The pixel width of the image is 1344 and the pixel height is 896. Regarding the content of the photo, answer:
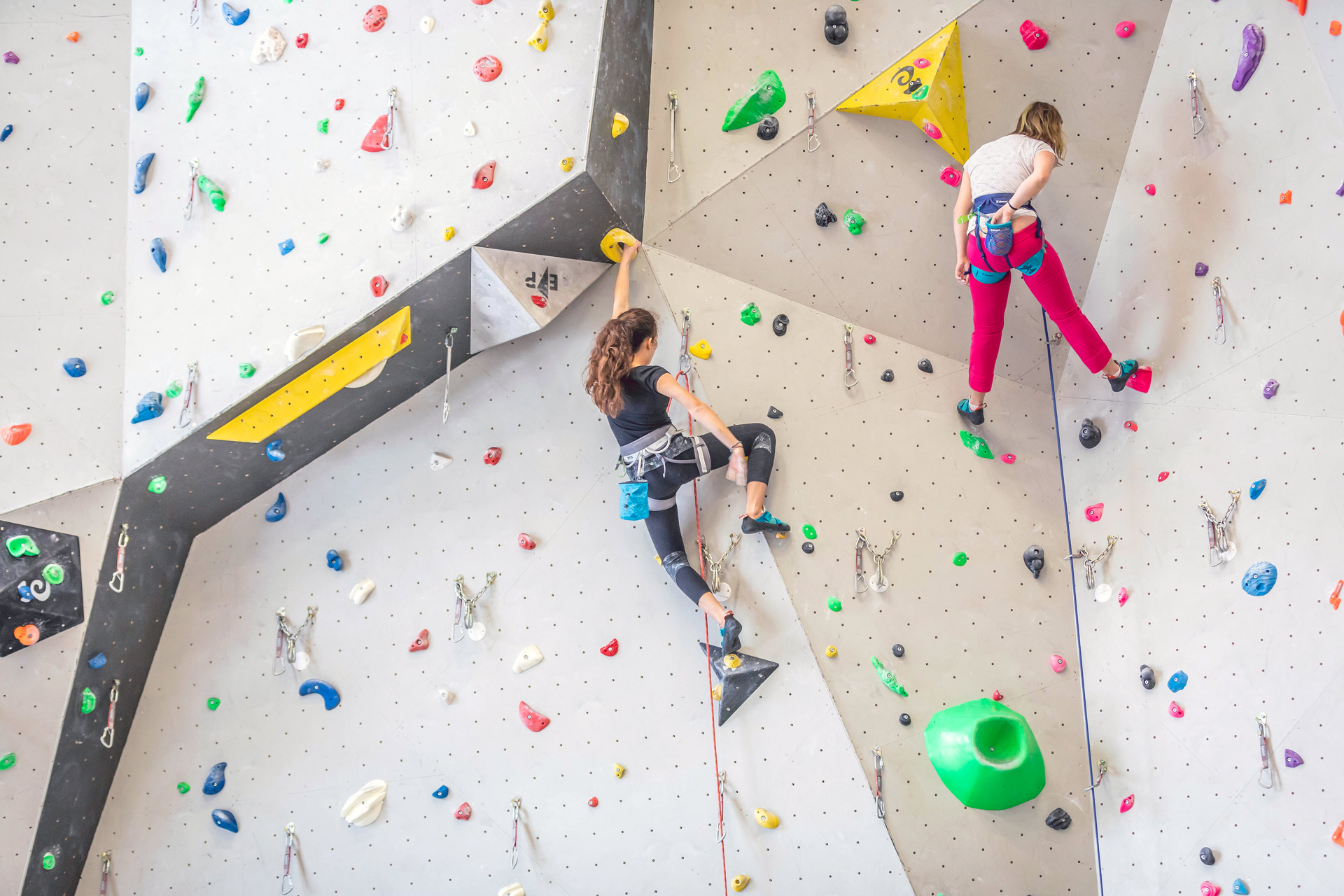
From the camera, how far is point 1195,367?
3.13m

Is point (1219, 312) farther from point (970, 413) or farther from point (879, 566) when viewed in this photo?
point (879, 566)

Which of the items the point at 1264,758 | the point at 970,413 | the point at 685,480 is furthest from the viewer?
the point at 970,413

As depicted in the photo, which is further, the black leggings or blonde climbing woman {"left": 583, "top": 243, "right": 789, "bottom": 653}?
the black leggings

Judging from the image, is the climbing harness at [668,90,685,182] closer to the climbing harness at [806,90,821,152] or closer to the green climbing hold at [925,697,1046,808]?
the climbing harness at [806,90,821,152]

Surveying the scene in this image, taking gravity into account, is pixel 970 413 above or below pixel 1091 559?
above

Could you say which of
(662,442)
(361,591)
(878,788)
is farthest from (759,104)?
(878,788)

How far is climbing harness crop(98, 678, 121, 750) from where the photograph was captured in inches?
124

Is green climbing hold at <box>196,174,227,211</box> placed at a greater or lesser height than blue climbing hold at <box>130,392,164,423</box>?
greater

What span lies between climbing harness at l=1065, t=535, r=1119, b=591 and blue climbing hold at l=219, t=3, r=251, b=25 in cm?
347

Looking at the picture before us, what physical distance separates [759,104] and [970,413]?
1357mm

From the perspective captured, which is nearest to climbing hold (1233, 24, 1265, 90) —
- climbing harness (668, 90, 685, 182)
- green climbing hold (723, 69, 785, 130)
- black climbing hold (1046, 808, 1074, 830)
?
green climbing hold (723, 69, 785, 130)

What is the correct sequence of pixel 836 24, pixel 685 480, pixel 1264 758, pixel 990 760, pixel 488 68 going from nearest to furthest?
pixel 1264 758 → pixel 990 760 → pixel 488 68 → pixel 685 480 → pixel 836 24

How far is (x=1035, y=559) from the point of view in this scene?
3.41m

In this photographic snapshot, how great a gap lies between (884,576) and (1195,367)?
1250 mm
